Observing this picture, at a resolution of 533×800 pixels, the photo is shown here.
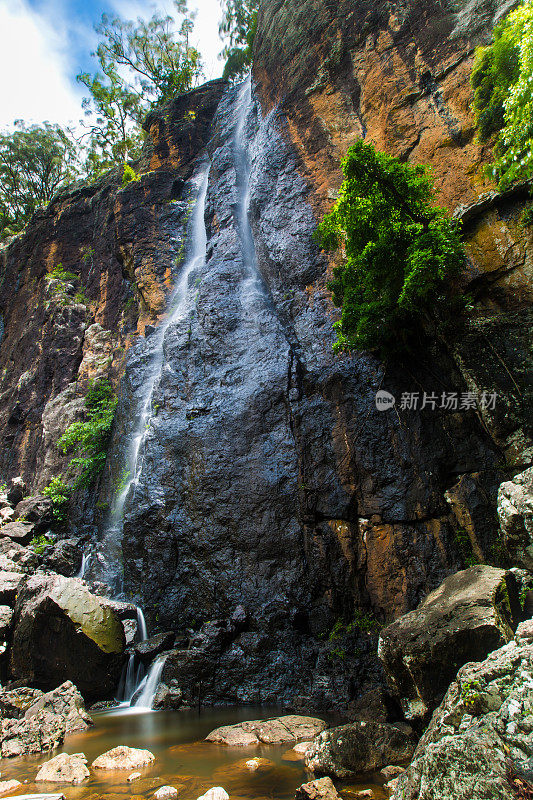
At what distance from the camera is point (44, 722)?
7477 millimetres

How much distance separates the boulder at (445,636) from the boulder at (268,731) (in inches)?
83.6

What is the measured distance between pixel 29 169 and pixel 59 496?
84.7 ft

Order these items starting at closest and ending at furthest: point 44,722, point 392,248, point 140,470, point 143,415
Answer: point 44,722 → point 392,248 → point 140,470 → point 143,415

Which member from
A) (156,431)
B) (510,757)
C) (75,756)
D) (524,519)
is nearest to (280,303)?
(156,431)

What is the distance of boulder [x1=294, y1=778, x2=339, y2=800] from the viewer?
464cm

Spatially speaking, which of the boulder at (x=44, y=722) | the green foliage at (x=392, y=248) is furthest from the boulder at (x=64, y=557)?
the green foliage at (x=392, y=248)

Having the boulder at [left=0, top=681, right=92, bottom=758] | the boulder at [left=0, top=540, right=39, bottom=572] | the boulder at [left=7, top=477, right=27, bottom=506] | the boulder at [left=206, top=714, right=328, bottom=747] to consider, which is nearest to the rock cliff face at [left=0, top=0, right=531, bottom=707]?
the boulder at [left=7, top=477, right=27, bottom=506]

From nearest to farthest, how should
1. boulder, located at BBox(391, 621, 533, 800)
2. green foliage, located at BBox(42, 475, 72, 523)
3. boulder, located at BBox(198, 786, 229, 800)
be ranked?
boulder, located at BBox(391, 621, 533, 800) → boulder, located at BBox(198, 786, 229, 800) → green foliage, located at BBox(42, 475, 72, 523)

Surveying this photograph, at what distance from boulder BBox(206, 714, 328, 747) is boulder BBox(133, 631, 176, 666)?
352cm

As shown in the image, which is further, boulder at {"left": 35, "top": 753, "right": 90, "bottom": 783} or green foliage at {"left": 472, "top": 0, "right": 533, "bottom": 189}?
green foliage at {"left": 472, "top": 0, "right": 533, "bottom": 189}

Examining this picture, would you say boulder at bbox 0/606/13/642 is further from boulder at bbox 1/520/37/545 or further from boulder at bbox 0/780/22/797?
boulder at bbox 1/520/37/545

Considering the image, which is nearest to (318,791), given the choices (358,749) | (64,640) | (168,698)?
(358,749)

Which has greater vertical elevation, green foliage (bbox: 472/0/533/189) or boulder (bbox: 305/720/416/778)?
green foliage (bbox: 472/0/533/189)

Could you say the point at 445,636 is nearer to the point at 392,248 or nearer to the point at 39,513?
the point at 392,248
